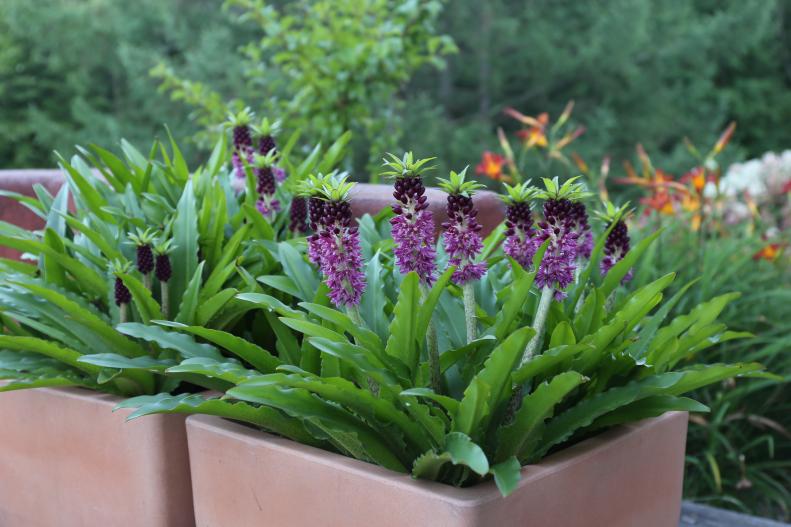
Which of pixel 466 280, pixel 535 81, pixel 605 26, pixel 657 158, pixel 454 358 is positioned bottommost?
pixel 657 158

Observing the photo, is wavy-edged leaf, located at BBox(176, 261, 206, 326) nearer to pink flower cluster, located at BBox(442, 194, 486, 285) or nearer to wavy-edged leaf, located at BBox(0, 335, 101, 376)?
wavy-edged leaf, located at BBox(0, 335, 101, 376)

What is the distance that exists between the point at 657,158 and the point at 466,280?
11631mm

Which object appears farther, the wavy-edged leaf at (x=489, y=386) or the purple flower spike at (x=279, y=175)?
the purple flower spike at (x=279, y=175)

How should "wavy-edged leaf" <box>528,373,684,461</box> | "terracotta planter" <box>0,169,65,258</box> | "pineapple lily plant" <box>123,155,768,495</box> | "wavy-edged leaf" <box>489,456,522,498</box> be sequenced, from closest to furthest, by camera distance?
"wavy-edged leaf" <box>489,456,522,498</box> < "pineapple lily plant" <box>123,155,768,495</box> < "wavy-edged leaf" <box>528,373,684,461</box> < "terracotta planter" <box>0,169,65,258</box>

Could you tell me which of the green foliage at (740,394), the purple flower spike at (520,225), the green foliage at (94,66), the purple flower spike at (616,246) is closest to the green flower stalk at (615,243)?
the purple flower spike at (616,246)

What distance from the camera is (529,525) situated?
1172 mm

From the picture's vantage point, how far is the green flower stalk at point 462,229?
117 cm

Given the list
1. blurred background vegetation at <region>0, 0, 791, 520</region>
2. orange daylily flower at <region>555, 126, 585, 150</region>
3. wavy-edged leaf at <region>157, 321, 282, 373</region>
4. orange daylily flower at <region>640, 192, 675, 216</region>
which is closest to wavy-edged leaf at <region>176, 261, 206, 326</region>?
wavy-edged leaf at <region>157, 321, 282, 373</region>

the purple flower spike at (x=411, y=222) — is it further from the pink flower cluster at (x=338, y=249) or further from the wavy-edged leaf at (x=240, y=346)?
the wavy-edged leaf at (x=240, y=346)

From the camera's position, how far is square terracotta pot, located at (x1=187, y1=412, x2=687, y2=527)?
3.76 ft

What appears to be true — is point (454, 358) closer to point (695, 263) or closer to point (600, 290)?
point (600, 290)

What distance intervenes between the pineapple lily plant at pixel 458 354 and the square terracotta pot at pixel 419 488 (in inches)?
1.6

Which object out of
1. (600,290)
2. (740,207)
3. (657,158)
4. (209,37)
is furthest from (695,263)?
(657,158)

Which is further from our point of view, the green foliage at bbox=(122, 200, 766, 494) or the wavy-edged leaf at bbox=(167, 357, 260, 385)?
the wavy-edged leaf at bbox=(167, 357, 260, 385)
